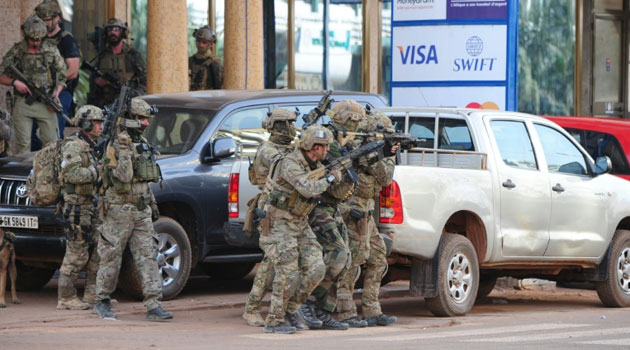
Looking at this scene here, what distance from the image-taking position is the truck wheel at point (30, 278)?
13172 millimetres

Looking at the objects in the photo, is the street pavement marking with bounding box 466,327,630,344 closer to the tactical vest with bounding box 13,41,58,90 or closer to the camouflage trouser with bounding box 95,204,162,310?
the camouflage trouser with bounding box 95,204,162,310

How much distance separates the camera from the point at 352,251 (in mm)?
10766

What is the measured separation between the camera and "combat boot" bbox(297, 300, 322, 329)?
35.0 feet

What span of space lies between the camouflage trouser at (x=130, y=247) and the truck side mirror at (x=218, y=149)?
1371mm

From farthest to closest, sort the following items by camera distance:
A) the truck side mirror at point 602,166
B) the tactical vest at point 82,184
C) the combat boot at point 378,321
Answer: the truck side mirror at point 602,166 → the tactical vest at point 82,184 → the combat boot at point 378,321

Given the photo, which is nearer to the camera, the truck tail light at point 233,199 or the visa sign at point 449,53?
the truck tail light at point 233,199

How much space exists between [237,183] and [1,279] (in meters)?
2.17

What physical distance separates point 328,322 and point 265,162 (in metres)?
1.34

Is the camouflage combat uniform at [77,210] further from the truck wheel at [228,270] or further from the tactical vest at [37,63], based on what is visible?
the tactical vest at [37,63]

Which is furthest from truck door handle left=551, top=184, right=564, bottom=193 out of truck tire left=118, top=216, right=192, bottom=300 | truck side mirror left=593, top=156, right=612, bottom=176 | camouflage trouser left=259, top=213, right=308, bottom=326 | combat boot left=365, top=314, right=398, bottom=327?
truck tire left=118, top=216, right=192, bottom=300

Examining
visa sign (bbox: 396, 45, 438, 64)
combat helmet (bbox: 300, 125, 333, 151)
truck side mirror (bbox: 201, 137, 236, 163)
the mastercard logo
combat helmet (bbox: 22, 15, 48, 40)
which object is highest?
combat helmet (bbox: 22, 15, 48, 40)

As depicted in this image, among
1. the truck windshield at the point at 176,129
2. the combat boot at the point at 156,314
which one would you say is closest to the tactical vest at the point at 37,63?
the truck windshield at the point at 176,129

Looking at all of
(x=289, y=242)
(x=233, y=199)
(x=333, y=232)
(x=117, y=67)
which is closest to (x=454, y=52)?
(x=117, y=67)

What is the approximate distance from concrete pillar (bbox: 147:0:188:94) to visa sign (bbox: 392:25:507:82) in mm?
2600
